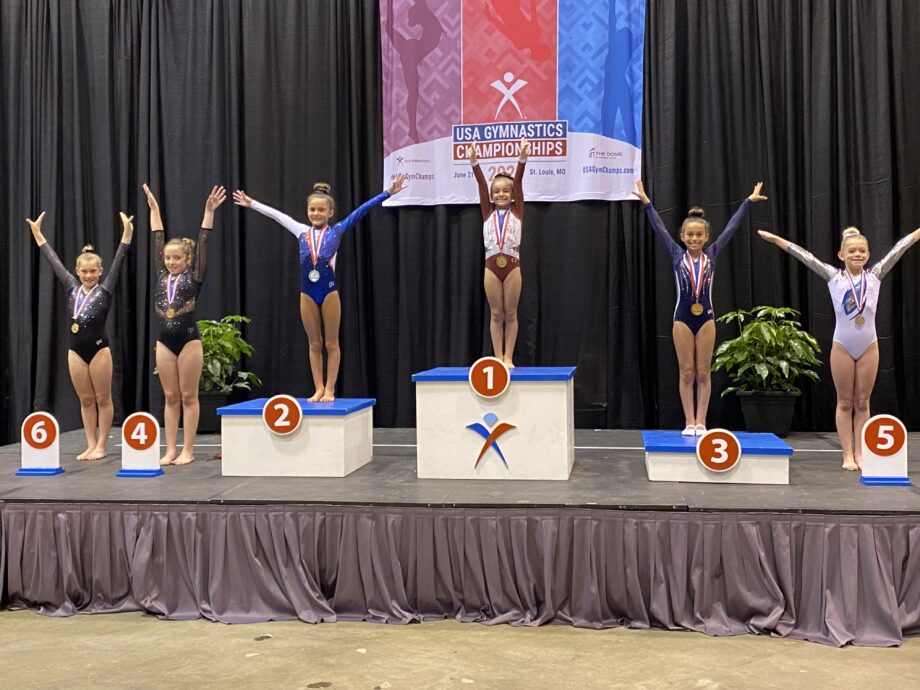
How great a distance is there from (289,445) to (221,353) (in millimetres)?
2205

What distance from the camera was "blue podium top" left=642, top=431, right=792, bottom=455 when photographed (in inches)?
156

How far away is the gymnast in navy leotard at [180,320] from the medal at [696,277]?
101 inches

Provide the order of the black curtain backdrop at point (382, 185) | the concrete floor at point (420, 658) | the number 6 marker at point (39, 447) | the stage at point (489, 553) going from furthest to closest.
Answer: the black curtain backdrop at point (382, 185) < the number 6 marker at point (39, 447) < the stage at point (489, 553) < the concrete floor at point (420, 658)

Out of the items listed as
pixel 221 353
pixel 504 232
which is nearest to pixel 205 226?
pixel 504 232

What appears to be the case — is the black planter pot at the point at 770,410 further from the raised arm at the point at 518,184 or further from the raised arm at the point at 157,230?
the raised arm at the point at 157,230

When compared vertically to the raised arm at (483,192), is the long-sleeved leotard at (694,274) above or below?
below

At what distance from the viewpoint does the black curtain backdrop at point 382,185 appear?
245 inches

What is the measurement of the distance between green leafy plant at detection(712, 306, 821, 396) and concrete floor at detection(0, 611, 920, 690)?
2715 millimetres

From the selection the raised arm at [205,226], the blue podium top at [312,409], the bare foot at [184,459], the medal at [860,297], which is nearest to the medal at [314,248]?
the raised arm at [205,226]

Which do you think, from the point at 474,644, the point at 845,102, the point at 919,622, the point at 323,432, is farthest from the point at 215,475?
the point at 845,102

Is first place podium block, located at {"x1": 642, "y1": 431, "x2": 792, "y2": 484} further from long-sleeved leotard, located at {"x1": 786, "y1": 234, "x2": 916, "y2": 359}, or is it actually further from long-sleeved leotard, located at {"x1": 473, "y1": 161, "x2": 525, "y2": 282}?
long-sleeved leotard, located at {"x1": 473, "y1": 161, "x2": 525, "y2": 282}

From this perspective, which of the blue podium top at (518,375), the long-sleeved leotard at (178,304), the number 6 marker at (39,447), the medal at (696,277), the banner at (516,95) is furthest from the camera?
the banner at (516,95)

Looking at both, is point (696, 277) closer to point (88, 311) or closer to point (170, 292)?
point (170, 292)

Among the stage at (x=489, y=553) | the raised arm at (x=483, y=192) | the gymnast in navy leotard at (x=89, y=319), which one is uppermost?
the raised arm at (x=483, y=192)
